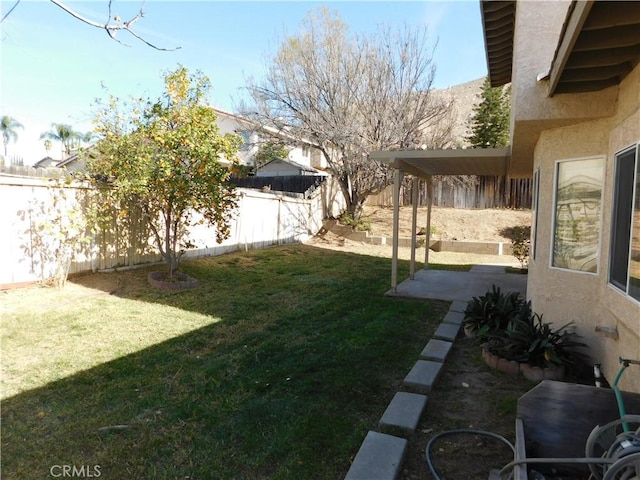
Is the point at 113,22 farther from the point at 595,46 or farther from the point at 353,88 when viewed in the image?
the point at 353,88

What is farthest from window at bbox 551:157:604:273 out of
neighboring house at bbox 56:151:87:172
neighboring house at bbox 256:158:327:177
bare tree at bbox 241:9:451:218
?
neighboring house at bbox 256:158:327:177

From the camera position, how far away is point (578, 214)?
173 inches

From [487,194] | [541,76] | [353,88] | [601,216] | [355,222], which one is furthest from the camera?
[487,194]

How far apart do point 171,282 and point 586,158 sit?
6.93 meters

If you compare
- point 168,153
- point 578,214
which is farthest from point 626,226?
point 168,153

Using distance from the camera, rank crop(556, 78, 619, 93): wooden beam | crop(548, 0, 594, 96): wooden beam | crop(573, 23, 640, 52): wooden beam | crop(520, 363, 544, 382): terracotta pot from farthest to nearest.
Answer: crop(520, 363, 544, 382): terracotta pot, crop(556, 78, 619, 93): wooden beam, crop(573, 23, 640, 52): wooden beam, crop(548, 0, 594, 96): wooden beam

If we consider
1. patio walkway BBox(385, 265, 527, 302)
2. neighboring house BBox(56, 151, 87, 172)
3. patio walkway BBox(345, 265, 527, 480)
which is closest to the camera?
patio walkway BBox(345, 265, 527, 480)

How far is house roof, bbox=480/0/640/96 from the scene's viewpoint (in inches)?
95.2

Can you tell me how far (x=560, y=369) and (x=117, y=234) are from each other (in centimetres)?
798

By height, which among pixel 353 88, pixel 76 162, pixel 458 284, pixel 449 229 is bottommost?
pixel 458 284

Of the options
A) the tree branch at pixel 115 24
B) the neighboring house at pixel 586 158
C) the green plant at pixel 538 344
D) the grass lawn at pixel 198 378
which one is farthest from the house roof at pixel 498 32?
the tree branch at pixel 115 24

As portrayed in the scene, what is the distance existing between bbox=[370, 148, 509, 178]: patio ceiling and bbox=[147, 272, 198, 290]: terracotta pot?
433 cm

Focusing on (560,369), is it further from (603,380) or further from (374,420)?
(374,420)

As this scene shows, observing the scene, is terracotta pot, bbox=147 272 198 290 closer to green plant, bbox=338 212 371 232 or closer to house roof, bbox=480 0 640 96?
house roof, bbox=480 0 640 96
